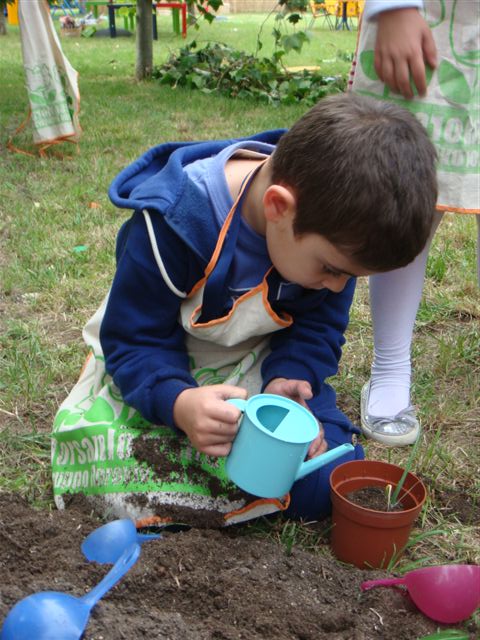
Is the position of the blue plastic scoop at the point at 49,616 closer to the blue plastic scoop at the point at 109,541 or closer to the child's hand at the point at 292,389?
the blue plastic scoop at the point at 109,541

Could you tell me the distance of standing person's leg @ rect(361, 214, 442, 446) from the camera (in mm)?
1848

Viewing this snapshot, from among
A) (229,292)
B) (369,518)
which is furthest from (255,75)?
(369,518)

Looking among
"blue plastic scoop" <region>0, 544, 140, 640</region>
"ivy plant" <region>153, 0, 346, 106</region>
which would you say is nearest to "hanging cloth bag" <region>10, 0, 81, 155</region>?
"ivy plant" <region>153, 0, 346, 106</region>

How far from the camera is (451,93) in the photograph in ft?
5.59

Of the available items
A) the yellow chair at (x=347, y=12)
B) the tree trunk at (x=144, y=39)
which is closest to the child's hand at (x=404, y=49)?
the tree trunk at (x=144, y=39)

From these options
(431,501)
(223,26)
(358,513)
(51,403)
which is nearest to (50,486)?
(51,403)

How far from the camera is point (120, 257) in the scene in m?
1.57

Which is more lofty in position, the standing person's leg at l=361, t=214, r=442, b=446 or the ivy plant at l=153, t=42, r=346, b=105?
the ivy plant at l=153, t=42, r=346, b=105

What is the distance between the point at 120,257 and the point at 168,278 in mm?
146

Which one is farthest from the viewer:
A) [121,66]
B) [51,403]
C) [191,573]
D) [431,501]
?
[121,66]

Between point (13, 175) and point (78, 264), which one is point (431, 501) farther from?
point (13, 175)

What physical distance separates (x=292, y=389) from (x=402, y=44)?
76 centimetres

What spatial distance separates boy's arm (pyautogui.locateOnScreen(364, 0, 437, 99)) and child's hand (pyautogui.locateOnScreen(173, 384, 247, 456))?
0.80 metres

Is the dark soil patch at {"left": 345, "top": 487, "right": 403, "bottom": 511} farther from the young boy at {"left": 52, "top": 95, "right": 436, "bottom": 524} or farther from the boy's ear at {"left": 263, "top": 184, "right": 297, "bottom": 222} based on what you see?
the boy's ear at {"left": 263, "top": 184, "right": 297, "bottom": 222}
